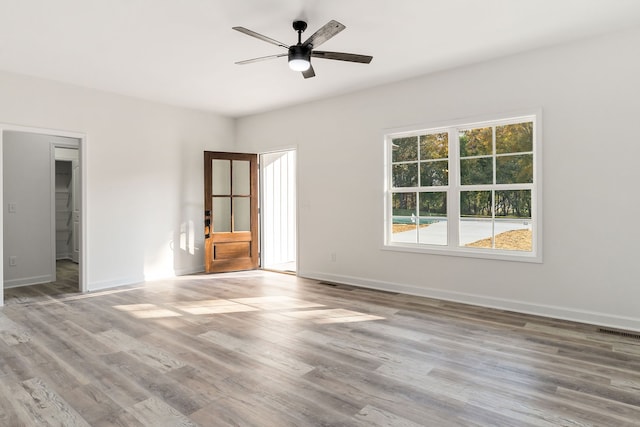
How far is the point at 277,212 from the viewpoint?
7.44m

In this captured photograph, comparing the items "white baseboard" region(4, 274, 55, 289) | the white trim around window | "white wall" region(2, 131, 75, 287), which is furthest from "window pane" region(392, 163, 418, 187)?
"white baseboard" region(4, 274, 55, 289)

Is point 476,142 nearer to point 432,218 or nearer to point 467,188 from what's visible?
point 467,188

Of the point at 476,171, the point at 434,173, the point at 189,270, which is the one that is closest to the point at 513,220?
the point at 476,171

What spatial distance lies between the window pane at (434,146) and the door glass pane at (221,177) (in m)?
3.41

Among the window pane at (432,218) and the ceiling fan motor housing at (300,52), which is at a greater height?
the ceiling fan motor housing at (300,52)

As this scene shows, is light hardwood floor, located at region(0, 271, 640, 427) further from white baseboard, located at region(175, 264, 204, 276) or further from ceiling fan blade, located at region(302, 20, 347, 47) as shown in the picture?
ceiling fan blade, located at region(302, 20, 347, 47)

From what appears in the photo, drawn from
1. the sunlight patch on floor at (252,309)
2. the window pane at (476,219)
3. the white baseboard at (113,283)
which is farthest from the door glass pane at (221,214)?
the window pane at (476,219)

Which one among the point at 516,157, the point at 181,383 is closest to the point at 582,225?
the point at 516,157

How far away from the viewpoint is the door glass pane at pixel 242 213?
6656 millimetres

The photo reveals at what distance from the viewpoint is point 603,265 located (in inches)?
142

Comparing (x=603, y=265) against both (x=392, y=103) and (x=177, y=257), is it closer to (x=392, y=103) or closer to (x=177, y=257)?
(x=392, y=103)

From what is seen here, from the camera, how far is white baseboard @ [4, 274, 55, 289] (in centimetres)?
538

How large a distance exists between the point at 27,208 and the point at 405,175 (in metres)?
5.42

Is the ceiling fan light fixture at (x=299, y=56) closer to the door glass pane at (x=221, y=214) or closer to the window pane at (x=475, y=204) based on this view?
the window pane at (x=475, y=204)
